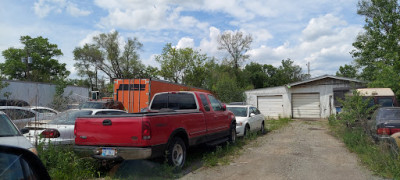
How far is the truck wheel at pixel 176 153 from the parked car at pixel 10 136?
8.58ft

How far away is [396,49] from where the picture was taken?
22.9 meters

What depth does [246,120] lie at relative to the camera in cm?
1214

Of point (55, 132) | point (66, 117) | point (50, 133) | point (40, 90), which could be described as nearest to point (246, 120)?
point (66, 117)

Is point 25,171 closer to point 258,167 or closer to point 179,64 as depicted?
point 258,167

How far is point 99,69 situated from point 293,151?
4651 centimetres

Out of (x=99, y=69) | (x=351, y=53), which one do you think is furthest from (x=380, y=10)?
(x=99, y=69)

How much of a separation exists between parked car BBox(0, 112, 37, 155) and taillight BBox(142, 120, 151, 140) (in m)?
1.89

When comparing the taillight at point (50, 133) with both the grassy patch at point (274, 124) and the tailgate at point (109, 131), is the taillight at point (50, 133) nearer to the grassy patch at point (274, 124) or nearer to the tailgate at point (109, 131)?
the tailgate at point (109, 131)

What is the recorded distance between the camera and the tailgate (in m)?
5.84

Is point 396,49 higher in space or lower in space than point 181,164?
higher

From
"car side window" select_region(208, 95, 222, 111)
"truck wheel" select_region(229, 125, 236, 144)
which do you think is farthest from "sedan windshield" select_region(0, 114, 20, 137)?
"truck wheel" select_region(229, 125, 236, 144)

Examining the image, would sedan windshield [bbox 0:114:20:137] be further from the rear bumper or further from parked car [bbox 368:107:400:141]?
parked car [bbox 368:107:400:141]

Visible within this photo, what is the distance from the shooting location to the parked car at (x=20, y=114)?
329 inches

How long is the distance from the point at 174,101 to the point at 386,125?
5.80m
